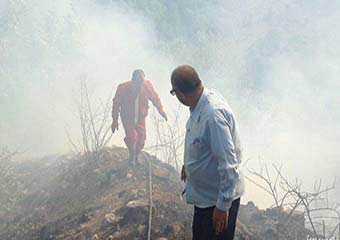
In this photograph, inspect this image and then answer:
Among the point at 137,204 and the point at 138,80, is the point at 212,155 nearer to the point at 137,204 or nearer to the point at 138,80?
the point at 137,204

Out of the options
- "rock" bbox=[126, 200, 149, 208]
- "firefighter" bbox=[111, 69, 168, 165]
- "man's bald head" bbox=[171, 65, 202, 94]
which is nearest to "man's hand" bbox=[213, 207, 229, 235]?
"man's bald head" bbox=[171, 65, 202, 94]

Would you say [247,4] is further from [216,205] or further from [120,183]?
[216,205]

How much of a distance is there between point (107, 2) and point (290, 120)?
38.0 feet

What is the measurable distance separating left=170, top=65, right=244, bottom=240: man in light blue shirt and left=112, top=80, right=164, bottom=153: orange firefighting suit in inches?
182

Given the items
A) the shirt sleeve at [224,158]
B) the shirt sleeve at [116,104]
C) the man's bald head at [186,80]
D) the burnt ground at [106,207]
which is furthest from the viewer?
the shirt sleeve at [116,104]

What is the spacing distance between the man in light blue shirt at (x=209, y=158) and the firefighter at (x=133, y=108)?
4.62m

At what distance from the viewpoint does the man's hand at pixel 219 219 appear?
2.75 metres

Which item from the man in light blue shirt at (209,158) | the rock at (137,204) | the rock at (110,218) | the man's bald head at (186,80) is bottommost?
the rock at (110,218)

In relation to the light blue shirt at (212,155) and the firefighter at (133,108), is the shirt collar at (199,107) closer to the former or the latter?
the light blue shirt at (212,155)

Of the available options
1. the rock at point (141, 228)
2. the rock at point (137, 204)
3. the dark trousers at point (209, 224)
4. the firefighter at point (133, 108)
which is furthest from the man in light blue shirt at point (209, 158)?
the firefighter at point (133, 108)

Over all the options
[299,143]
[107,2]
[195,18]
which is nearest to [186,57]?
[195,18]

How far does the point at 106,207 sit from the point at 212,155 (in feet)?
11.5

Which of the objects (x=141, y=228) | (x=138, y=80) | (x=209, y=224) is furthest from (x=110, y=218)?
(x=138, y=80)

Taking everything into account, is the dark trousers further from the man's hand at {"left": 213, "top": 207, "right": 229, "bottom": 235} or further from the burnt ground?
the burnt ground
